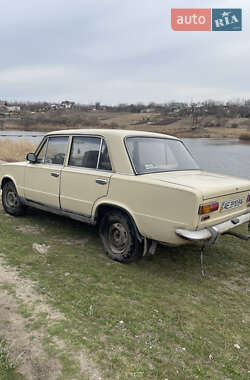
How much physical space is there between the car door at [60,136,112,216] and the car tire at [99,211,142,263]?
0.32 metres

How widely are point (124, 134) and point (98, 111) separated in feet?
270

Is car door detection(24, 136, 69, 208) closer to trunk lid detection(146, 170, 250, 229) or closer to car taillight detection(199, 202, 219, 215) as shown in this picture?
trunk lid detection(146, 170, 250, 229)

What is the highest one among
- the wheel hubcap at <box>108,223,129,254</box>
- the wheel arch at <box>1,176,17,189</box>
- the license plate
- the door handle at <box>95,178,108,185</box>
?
the door handle at <box>95,178,108,185</box>

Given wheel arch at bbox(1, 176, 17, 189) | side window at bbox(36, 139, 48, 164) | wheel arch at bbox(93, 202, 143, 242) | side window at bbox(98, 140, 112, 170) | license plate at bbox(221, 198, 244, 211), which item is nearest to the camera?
license plate at bbox(221, 198, 244, 211)

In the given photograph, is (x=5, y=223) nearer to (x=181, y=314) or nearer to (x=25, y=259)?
(x=25, y=259)

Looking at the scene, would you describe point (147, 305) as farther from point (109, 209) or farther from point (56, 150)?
point (56, 150)

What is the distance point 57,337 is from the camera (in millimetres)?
2531

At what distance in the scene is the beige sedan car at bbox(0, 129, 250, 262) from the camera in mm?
3398

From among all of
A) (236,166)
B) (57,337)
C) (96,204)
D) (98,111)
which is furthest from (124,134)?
(98,111)

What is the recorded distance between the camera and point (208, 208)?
337 centimetres

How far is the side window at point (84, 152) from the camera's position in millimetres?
4420

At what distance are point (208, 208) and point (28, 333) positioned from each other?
217cm

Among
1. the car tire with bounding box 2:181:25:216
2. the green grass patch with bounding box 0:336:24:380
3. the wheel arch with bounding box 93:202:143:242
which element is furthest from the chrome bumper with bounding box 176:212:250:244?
the car tire with bounding box 2:181:25:216

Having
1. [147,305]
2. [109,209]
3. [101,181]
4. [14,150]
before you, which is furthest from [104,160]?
[14,150]
